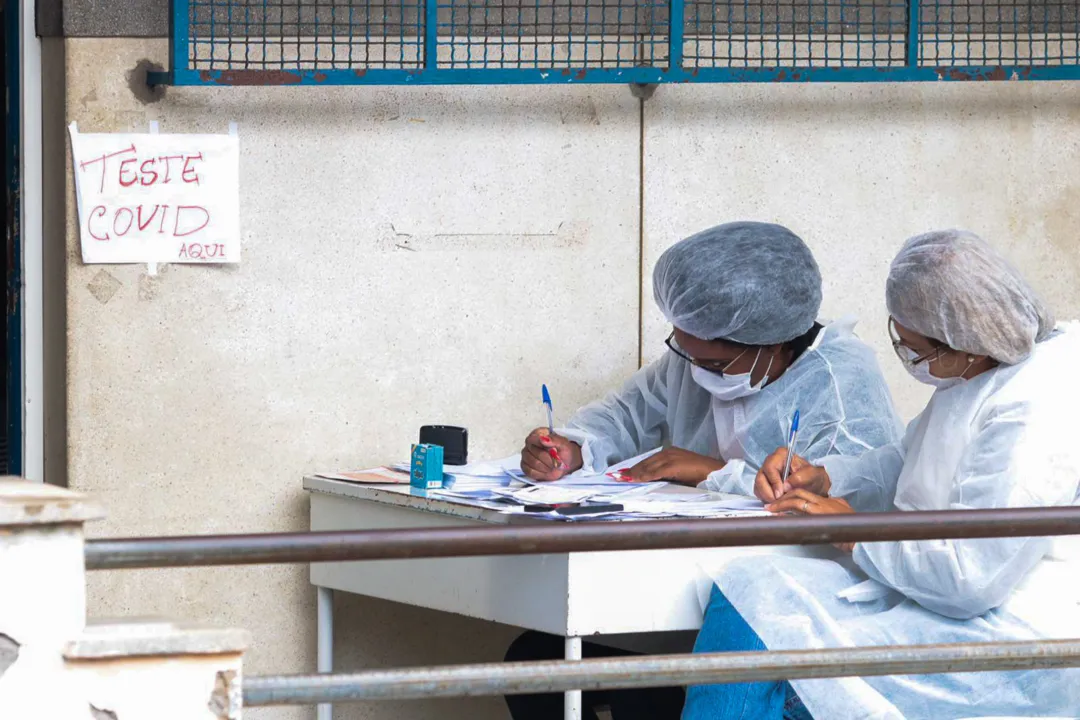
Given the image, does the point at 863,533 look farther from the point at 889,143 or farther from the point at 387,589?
the point at 889,143

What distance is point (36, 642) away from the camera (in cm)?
139

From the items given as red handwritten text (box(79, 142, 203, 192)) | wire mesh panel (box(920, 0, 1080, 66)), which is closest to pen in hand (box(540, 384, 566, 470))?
red handwritten text (box(79, 142, 203, 192))

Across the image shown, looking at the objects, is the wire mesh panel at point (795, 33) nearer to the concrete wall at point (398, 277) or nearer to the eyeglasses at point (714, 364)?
the concrete wall at point (398, 277)

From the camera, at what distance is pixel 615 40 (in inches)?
130

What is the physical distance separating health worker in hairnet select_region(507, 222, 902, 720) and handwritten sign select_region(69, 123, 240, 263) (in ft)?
2.67

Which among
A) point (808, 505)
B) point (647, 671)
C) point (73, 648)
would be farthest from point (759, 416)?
point (73, 648)

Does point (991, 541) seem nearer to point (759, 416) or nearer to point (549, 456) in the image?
point (759, 416)

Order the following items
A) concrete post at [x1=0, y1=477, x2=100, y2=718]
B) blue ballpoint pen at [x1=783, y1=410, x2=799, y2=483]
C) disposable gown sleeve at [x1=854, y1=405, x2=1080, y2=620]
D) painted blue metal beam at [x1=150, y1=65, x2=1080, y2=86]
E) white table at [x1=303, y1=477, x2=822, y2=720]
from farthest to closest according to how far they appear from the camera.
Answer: painted blue metal beam at [x1=150, y1=65, x2=1080, y2=86], blue ballpoint pen at [x1=783, y1=410, x2=799, y2=483], white table at [x1=303, y1=477, x2=822, y2=720], disposable gown sleeve at [x1=854, y1=405, x2=1080, y2=620], concrete post at [x1=0, y1=477, x2=100, y2=718]

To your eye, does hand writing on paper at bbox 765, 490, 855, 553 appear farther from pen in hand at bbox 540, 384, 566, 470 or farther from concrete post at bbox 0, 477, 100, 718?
concrete post at bbox 0, 477, 100, 718

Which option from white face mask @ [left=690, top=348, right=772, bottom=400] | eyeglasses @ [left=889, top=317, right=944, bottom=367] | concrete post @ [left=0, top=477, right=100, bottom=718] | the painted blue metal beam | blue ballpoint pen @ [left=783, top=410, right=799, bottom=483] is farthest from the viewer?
the painted blue metal beam

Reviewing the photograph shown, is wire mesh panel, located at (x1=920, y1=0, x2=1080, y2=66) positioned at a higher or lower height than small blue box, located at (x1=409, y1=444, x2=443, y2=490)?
higher

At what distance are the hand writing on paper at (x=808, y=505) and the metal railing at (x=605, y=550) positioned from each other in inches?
29.1

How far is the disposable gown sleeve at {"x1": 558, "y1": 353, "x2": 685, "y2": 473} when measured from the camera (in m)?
3.15

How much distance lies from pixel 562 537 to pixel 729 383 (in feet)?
4.77
